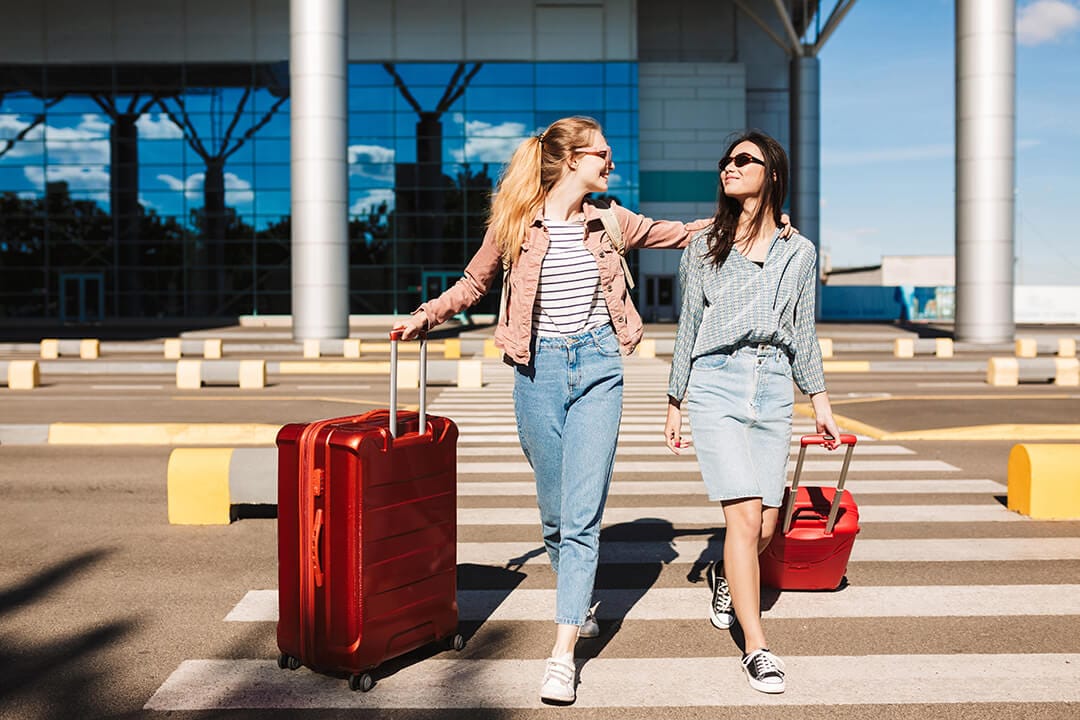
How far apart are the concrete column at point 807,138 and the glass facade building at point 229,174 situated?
880 cm

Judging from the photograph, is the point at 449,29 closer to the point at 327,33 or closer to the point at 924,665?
the point at 327,33

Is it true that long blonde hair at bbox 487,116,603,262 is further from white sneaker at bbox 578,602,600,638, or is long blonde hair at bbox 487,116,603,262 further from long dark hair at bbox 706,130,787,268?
white sneaker at bbox 578,602,600,638

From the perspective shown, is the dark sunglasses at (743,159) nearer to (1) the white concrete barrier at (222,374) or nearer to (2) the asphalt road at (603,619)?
(2) the asphalt road at (603,619)

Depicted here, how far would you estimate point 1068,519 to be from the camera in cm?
706

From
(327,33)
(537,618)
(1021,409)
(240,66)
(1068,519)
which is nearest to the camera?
(537,618)

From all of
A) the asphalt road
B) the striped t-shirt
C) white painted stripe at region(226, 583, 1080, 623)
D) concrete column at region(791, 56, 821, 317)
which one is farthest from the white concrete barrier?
concrete column at region(791, 56, 821, 317)

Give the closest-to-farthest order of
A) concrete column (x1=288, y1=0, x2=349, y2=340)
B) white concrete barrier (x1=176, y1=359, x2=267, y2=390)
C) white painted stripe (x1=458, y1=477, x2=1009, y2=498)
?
white painted stripe (x1=458, y1=477, x2=1009, y2=498), white concrete barrier (x1=176, y1=359, x2=267, y2=390), concrete column (x1=288, y1=0, x2=349, y2=340)

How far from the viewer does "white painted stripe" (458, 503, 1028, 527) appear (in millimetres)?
7008

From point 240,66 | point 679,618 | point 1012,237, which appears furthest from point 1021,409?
point 240,66

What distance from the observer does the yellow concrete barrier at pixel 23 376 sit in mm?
18547

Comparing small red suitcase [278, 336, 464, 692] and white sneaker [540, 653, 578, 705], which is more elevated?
small red suitcase [278, 336, 464, 692]

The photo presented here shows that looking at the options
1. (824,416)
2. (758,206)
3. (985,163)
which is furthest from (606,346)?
(985,163)

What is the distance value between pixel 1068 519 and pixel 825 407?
385 cm

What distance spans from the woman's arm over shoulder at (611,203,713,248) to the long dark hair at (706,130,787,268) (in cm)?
8
